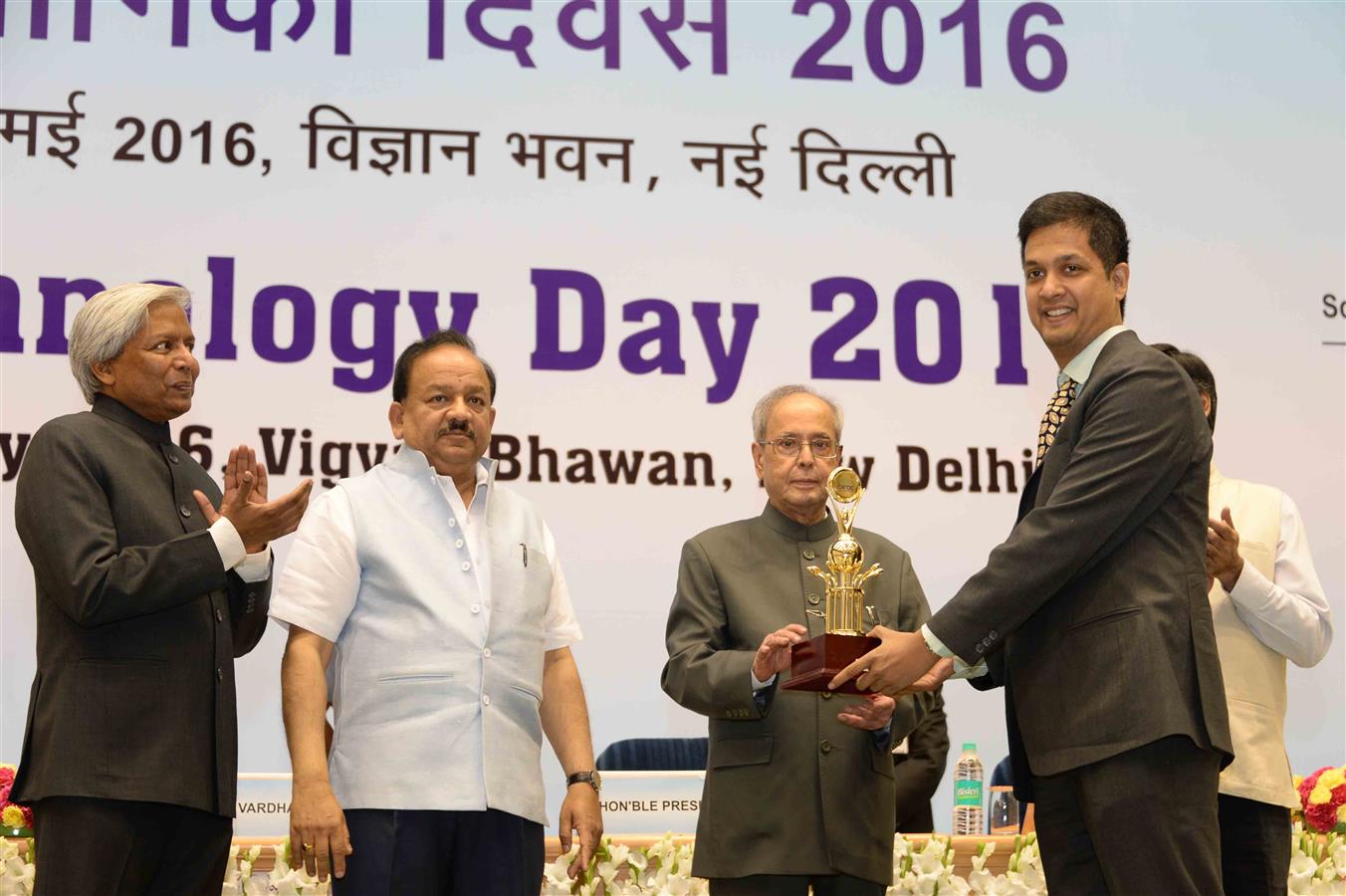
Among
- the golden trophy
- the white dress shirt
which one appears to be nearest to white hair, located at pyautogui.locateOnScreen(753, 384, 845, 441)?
the golden trophy

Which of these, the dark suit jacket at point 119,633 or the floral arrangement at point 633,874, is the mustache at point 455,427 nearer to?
the dark suit jacket at point 119,633

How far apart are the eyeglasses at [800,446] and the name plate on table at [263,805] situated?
1.85 meters

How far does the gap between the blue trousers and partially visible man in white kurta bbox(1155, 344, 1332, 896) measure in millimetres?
1377

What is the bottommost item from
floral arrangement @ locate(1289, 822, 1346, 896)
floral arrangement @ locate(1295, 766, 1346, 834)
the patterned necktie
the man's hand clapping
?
floral arrangement @ locate(1289, 822, 1346, 896)

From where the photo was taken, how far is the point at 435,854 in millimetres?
2869

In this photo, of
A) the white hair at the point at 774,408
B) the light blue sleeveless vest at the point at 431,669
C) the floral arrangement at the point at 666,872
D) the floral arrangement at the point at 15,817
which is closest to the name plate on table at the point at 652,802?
the floral arrangement at the point at 666,872

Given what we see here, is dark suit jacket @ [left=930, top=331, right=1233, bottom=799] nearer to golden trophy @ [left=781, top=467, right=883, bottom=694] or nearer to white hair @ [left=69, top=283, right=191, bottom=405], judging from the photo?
golden trophy @ [left=781, top=467, right=883, bottom=694]

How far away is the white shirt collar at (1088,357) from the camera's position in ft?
9.64

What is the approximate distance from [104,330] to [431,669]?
97cm

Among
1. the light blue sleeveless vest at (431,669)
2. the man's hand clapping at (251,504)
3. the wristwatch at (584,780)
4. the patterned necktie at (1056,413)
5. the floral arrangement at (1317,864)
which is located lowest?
the floral arrangement at (1317,864)

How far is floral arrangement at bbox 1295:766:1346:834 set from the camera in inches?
160

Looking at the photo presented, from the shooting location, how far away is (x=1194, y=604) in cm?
269

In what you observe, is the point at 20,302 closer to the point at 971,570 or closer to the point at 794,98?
the point at 794,98

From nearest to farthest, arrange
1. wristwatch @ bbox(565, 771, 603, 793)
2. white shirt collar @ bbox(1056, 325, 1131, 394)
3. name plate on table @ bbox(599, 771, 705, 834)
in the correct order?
white shirt collar @ bbox(1056, 325, 1131, 394) < wristwatch @ bbox(565, 771, 603, 793) < name plate on table @ bbox(599, 771, 705, 834)
